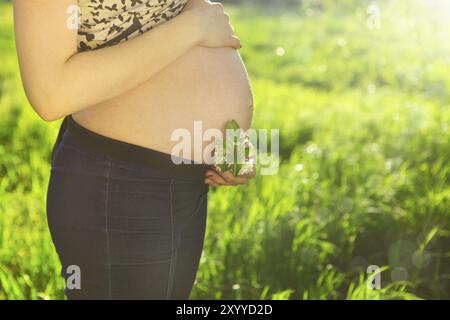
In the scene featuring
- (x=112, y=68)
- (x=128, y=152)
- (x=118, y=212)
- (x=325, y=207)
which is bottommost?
(x=325, y=207)

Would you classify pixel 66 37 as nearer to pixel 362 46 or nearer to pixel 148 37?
pixel 148 37

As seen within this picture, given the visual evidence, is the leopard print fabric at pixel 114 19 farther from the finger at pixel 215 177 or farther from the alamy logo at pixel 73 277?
the alamy logo at pixel 73 277

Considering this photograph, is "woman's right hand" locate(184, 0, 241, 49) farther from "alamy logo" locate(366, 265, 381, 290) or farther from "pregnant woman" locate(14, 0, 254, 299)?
"alamy logo" locate(366, 265, 381, 290)

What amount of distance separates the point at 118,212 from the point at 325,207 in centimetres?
174

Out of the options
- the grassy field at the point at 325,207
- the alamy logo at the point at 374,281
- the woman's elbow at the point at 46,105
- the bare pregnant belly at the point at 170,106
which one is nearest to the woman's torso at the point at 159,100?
the bare pregnant belly at the point at 170,106

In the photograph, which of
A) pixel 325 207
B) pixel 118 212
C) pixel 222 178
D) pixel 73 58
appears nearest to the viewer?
pixel 73 58

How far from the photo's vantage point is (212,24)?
1.12 meters

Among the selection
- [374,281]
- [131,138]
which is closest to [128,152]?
[131,138]

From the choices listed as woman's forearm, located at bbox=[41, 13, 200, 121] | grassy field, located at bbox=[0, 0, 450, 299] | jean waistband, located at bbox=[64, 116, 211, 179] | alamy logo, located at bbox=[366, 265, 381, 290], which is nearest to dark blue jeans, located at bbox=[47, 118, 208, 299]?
jean waistband, located at bbox=[64, 116, 211, 179]

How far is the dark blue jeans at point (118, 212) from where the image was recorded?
3.42 feet

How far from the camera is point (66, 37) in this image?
0.92m

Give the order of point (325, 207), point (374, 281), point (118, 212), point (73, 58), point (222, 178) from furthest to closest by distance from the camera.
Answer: point (325, 207) → point (374, 281) → point (222, 178) → point (118, 212) → point (73, 58)

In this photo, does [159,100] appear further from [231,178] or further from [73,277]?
[73,277]
